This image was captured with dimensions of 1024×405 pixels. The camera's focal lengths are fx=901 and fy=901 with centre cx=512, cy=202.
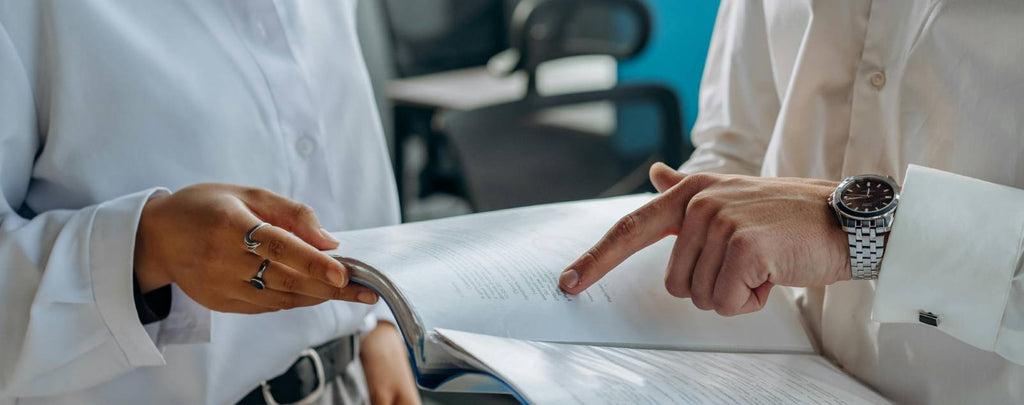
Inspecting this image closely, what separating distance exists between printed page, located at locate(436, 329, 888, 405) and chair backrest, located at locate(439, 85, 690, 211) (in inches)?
51.9

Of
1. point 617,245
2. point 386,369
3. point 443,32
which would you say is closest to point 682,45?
point 443,32

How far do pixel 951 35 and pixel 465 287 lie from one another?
429mm

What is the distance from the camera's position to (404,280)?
68cm

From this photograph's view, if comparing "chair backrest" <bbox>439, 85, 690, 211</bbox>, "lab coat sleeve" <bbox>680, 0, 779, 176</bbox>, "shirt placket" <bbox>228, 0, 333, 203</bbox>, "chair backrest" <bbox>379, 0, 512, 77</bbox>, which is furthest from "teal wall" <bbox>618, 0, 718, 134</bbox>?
"shirt placket" <bbox>228, 0, 333, 203</bbox>

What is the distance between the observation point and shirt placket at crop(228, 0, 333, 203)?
36.3 inches

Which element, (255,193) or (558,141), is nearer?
(255,193)

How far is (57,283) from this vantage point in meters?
0.79

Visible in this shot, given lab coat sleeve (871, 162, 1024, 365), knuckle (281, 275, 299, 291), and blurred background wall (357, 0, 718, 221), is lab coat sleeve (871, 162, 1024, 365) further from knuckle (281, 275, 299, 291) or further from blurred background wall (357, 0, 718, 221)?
blurred background wall (357, 0, 718, 221)

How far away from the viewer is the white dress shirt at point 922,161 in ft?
2.16

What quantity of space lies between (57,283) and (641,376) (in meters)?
0.51

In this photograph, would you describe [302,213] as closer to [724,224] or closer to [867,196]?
[724,224]

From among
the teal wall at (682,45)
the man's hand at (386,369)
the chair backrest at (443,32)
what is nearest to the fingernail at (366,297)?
the man's hand at (386,369)

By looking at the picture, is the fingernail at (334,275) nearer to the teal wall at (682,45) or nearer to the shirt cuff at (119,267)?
the shirt cuff at (119,267)

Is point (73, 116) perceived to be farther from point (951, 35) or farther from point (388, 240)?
point (951, 35)
